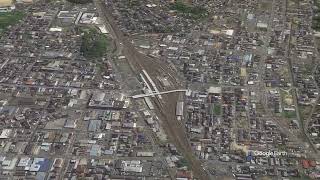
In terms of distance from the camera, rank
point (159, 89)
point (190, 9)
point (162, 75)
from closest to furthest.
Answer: point (159, 89) → point (162, 75) → point (190, 9)

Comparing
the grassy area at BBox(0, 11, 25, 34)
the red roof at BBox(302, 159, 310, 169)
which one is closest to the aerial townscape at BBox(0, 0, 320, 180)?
the red roof at BBox(302, 159, 310, 169)

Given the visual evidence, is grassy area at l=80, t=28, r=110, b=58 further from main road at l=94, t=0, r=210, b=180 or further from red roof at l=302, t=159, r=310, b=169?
red roof at l=302, t=159, r=310, b=169

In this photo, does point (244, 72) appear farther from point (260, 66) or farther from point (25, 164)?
point (25, 164)

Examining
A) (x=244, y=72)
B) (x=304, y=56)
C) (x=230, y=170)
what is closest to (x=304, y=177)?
(x=230, y=170)

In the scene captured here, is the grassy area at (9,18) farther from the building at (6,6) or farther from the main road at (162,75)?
the main road at (162,75)

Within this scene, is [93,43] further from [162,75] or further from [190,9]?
[190,9]

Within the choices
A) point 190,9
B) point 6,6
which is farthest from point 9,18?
point 190,9

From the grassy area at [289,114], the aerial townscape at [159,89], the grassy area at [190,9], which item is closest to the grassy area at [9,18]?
the aerial townscape at [159,89]
